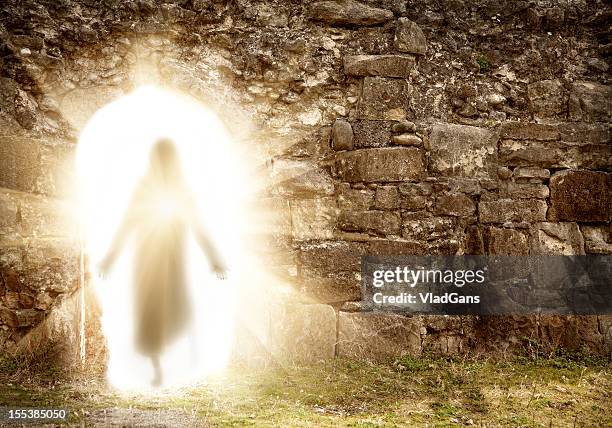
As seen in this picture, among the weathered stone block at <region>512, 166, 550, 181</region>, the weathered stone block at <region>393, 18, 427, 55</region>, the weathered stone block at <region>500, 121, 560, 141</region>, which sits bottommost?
the weathered stone block at <region>512, 166, 550, 181</region>

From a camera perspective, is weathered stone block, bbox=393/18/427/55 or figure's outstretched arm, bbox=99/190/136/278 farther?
weathered stone block, bbox=393/18/427/55

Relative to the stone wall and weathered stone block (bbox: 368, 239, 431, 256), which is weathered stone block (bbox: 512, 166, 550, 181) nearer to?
the stone wall

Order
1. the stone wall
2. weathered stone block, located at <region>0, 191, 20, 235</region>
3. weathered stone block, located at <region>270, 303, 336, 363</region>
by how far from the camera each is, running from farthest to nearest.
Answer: weathered stone block, located at <region>270, 303, 336, 363</region>
the stone wall
weathered stone block, located at <region>0, 191, 20, 235</region>

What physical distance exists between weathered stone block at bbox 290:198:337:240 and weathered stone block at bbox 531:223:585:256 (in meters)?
1.70

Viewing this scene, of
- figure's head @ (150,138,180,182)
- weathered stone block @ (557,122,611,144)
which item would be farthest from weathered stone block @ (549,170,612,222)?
figure's head @ (150,138,180,182)

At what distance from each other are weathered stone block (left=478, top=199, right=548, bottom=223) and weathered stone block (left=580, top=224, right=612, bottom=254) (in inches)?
16.3

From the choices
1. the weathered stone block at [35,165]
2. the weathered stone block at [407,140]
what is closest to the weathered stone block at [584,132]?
the weathered stone block at [407,140]

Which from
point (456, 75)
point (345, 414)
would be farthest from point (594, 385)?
point (456, 75)

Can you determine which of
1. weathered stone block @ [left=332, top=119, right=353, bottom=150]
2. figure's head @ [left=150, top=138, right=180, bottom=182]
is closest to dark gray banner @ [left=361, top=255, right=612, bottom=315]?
weathered stone block @ [left=332, top=119, right=353, bottom=150]

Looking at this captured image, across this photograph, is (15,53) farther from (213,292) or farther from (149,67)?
(213,292)

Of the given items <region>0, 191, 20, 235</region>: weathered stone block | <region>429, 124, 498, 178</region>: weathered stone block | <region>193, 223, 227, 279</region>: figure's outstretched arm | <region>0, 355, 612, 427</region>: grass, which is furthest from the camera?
<region>429, 124, 498, 178</region>: weathered stone block

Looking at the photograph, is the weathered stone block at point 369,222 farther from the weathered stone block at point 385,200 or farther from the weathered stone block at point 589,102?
the weathered stone block at point 589,102

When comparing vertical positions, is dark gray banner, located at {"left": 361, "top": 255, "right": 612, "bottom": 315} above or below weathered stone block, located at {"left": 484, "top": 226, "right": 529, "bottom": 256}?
below

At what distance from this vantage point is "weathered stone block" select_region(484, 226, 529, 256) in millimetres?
3916
